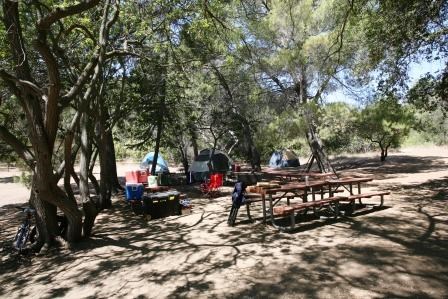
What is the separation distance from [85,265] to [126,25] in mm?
6192

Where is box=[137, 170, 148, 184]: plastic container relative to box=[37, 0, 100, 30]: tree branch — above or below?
below

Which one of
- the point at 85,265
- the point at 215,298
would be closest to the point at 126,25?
the point at 85,265

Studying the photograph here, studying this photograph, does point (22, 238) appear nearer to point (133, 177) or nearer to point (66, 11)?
point (66, 11)

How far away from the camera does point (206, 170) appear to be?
18.3 metres

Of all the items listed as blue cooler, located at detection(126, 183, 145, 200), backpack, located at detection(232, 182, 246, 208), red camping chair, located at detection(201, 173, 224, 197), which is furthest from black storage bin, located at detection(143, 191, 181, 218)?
red camping chair, located at detection(201, 173, 224, 197)

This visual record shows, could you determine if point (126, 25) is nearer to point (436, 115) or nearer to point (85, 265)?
point (85, 265)

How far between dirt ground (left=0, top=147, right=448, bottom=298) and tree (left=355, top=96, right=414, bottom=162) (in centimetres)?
917

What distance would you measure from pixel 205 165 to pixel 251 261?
13301 mm

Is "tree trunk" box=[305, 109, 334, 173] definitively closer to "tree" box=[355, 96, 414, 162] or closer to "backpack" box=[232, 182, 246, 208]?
"tree" box=[355, 96, 414, 162]

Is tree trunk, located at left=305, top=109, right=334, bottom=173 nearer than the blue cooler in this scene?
No

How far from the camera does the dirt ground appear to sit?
14.2ft

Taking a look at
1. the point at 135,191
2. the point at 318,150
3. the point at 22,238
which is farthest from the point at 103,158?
the point at 318,150

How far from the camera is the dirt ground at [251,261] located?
170 inches

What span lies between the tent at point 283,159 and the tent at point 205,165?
239 inches
